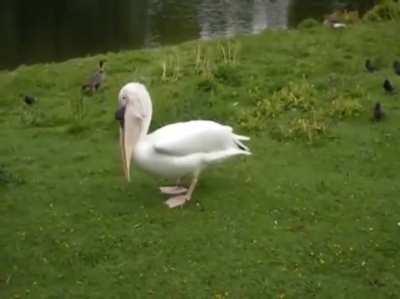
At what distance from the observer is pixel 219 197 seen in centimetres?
796

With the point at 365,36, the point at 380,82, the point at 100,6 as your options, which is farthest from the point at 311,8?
the point at 380,82

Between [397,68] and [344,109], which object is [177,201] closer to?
[344,109]

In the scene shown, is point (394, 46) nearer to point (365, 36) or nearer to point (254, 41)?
point (365, 36)

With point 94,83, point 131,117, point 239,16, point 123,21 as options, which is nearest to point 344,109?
point 131,117

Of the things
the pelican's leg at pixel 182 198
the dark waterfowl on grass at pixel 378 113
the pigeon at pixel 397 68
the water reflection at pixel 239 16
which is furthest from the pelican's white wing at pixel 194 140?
the water reflection at pixel 239 16

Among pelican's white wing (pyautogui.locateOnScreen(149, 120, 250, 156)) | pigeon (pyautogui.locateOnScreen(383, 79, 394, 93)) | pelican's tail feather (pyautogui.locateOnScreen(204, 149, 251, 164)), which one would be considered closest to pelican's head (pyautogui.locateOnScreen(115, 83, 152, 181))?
pelican's white wing (pyautogui.locateOnScreen(149, 120, 250, 156))

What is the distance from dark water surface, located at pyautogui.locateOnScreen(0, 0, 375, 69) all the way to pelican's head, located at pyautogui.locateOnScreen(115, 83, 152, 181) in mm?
14572

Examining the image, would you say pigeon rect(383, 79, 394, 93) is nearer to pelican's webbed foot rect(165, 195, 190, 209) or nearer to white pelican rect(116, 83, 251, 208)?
white pelican rect(116, 83, 251, 208)

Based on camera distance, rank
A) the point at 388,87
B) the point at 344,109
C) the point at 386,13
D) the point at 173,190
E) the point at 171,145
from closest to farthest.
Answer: the point at 171,145 < the point at 173,190 < the point at 344,109 < the point at 388,87 < the point at 386,13

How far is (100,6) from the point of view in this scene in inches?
1313

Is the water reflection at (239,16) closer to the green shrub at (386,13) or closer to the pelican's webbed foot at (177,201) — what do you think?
the green shrub at (386,13)

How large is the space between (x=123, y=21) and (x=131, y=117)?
21572 millimetres

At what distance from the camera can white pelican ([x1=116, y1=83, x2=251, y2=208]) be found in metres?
7.63

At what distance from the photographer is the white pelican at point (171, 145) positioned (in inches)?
301
